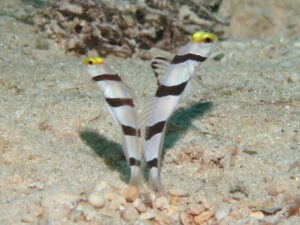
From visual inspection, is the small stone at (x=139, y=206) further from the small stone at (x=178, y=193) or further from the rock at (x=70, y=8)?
the rock at (x=70, y=8)

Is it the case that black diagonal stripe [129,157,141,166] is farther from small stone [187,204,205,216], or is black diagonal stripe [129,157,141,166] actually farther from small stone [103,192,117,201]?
small stone [187,204,205,216]

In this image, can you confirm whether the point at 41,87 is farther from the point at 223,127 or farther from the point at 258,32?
the point at 258,32

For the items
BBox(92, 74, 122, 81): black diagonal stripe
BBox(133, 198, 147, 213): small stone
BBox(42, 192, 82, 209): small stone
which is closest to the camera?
BBox(42, 192, 82, 209): small stone

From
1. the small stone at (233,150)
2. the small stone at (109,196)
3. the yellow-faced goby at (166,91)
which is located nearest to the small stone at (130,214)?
the small stone at (109,196)

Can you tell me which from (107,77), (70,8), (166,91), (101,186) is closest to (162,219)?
(101,186)

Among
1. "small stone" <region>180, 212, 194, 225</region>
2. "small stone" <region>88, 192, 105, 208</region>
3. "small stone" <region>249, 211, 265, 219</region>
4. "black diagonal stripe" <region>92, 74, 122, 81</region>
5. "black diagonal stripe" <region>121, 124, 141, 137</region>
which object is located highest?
"black diagonal stripe" <region>92, 74, 122, 81</region>

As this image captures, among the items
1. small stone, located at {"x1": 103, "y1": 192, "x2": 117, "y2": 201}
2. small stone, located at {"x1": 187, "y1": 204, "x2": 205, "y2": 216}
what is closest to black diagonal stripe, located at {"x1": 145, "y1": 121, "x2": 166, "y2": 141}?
small stone, located at {"x1": 103, "y1": 192, "x2": 117, "y2": 201}

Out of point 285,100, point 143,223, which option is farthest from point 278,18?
point 143,223
